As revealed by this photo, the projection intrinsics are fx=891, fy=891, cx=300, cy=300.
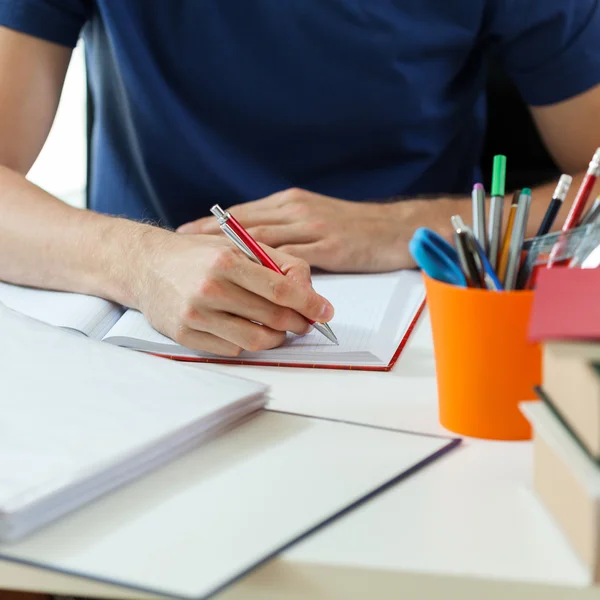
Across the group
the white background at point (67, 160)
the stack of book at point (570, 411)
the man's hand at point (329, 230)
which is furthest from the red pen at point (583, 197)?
the white background at point (67, 160)

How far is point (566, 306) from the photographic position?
1.67 ft

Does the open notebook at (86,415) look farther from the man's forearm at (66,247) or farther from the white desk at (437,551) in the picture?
the man's forearm at (66,247)

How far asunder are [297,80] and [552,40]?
0.36m

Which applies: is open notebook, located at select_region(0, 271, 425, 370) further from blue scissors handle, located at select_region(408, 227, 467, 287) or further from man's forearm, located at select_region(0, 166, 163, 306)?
blue scissors handle, located at select_region(408, 227, 467, 287)

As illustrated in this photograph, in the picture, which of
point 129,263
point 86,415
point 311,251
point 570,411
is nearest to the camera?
point 570,411

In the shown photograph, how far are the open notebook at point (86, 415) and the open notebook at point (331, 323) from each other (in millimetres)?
109

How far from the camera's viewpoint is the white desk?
462 millimetres

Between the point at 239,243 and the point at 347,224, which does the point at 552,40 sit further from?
the point at 239,243

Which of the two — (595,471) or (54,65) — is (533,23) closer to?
(54,65)

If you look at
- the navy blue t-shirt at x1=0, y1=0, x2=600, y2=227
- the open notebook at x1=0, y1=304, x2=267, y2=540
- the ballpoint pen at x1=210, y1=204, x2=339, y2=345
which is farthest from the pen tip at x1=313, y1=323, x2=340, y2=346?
the navy blue t-shirt at x1=0, y1=0, x2=600, y2=227

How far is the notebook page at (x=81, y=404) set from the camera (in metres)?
0.53

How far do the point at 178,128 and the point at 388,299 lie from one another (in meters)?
0.54

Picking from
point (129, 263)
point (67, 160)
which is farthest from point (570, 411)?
point (67, 160)

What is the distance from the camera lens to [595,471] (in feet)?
1.49
